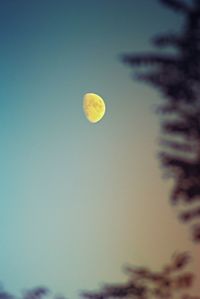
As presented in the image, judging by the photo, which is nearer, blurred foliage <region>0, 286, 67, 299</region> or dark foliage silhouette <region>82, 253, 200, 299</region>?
dark foliage silhouette <region>82, 253, 200, 299</region>

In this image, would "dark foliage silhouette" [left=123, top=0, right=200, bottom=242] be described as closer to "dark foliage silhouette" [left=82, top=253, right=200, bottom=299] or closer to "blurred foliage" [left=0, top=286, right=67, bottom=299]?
"dark foliage silhouette" [left=82, top=253, right=200, bottom=299]

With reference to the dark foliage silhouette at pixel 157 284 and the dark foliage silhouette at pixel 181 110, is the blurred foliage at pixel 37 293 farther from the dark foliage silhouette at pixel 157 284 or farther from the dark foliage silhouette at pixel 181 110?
the dark foliage silhouette at pixel 181 110

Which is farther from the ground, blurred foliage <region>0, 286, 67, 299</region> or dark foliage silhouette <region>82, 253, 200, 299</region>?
dark foliage silhouette <region>82, 253, 200, 299</region>

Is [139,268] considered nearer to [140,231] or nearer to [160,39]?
[140,231]

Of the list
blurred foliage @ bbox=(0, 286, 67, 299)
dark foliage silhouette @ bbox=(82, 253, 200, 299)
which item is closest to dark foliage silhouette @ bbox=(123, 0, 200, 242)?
dark foliage silhouette @ bbox=(82, 253, 200, 299)

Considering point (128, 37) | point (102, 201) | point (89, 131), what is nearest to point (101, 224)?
point (102, 201)

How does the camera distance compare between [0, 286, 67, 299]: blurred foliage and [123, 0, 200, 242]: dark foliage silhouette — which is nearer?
[123, 0, 200, 242]: dark foliage silhouette

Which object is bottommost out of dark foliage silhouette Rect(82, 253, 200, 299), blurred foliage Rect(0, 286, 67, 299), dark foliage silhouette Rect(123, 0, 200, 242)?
blurred foliage Rect(0, 286, 67, 299)
